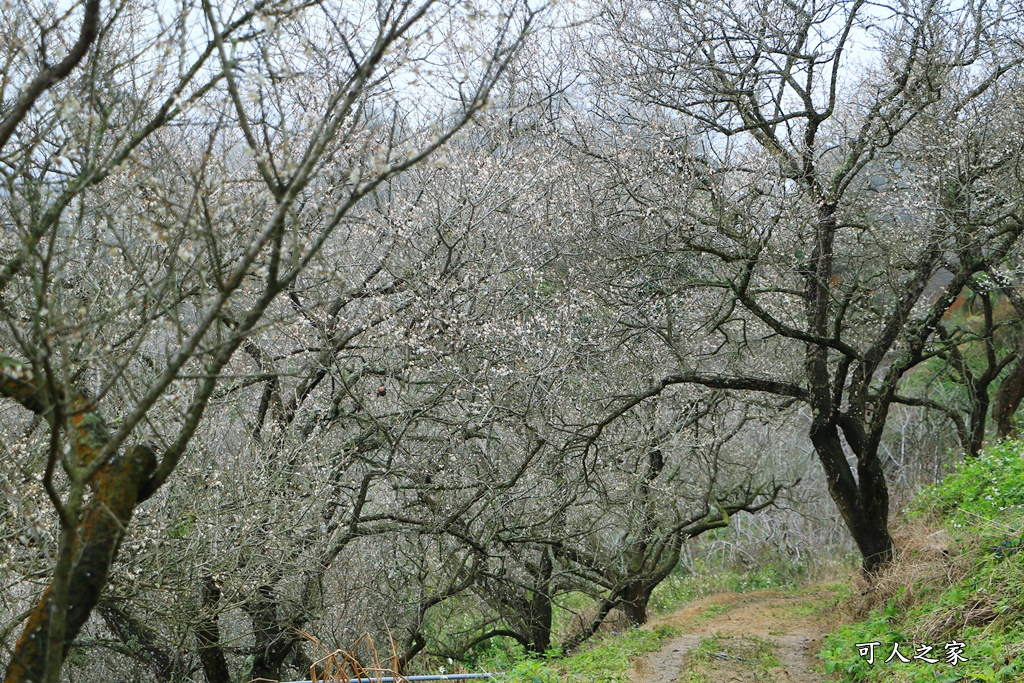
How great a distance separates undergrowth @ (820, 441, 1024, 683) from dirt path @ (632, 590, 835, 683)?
0.42 m

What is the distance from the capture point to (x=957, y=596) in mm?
6133

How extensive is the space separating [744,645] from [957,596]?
279 cm

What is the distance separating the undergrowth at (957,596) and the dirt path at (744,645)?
42cm

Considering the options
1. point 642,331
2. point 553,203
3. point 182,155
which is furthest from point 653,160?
point 182,155

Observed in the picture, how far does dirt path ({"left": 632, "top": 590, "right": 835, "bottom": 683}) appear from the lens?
23.5ft

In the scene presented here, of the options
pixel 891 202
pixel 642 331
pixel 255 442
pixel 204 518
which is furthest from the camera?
pixel 642 331

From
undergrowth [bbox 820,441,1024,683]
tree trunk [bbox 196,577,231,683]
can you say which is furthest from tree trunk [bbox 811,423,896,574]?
tree trunk [bbox 196,577,231,683]

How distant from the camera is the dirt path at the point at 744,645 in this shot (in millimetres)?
7176

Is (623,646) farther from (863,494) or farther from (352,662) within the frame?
(352,662)

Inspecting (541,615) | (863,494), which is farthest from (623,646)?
(863,494)

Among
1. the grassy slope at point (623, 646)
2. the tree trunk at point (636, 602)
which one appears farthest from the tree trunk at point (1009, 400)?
the tree trunk at point (636, 602)

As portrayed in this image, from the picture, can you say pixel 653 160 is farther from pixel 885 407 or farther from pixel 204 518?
pixel 204 518

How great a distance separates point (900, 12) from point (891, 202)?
177 cm

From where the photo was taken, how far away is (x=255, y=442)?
23.7ft
